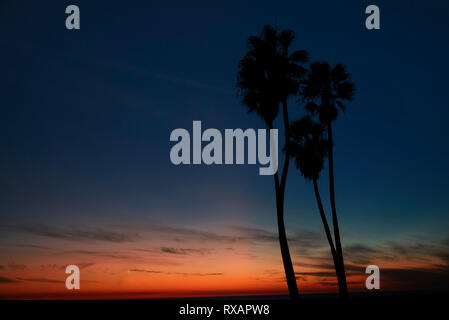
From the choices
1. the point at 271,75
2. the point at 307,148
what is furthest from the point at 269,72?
the point at 307,148

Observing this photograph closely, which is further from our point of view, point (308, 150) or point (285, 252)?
point (308, 150)

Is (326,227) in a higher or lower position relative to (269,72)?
lower

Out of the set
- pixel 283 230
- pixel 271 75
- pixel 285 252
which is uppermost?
pixel 271 75

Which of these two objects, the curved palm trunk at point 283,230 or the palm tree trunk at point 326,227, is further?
the palm tree trunk at point 326,227

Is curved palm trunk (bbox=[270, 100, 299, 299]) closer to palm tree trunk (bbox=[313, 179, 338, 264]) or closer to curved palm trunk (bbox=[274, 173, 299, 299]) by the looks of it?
curved palm trunk (bbox=[274, 173, 299, 299])

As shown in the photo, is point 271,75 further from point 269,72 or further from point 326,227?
point 326,227

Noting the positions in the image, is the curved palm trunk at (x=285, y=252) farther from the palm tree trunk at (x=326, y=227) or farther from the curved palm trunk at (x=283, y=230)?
the palm tree trunk at (x=326, y=227)

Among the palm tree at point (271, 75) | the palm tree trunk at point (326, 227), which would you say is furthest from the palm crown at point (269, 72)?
the palm tree trunk at point (326, 227)

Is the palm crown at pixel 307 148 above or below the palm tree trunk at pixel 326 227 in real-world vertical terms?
above

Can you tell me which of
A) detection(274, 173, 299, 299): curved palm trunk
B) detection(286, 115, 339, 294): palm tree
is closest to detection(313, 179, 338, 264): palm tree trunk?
detection(286, 115, 339, 294): palm tree
